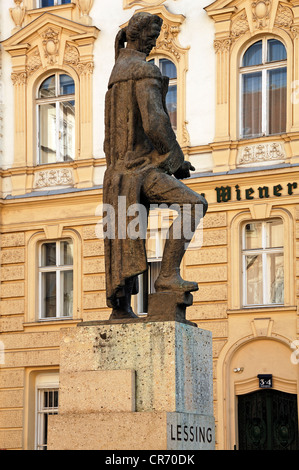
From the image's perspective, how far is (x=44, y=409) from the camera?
24.5 m

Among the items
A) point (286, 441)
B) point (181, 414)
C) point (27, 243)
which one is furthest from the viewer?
point (27, 243)

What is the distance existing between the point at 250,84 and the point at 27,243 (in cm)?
588

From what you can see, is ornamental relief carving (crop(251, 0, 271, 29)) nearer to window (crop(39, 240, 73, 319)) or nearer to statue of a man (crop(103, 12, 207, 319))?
window (crop(39, 240, 73, 319))

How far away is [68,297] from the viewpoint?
24781 millimetres

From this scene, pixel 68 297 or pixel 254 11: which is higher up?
pixel 254 11

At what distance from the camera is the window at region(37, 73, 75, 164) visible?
25500 mm

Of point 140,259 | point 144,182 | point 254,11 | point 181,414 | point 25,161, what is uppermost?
point 254,11

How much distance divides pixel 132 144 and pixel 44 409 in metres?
15.2

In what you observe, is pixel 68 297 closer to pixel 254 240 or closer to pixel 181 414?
pixel 254 240

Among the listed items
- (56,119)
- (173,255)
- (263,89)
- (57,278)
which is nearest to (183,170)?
(173,255)

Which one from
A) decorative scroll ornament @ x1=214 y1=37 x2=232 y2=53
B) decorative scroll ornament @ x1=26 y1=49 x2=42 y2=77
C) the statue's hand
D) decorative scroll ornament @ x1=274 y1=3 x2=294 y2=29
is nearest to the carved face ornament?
the statue's hand

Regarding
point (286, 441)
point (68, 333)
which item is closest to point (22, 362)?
point (286, 441)

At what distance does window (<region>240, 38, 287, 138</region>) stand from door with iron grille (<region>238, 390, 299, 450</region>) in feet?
16.9

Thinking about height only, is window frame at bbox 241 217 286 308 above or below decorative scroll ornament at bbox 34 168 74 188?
below
